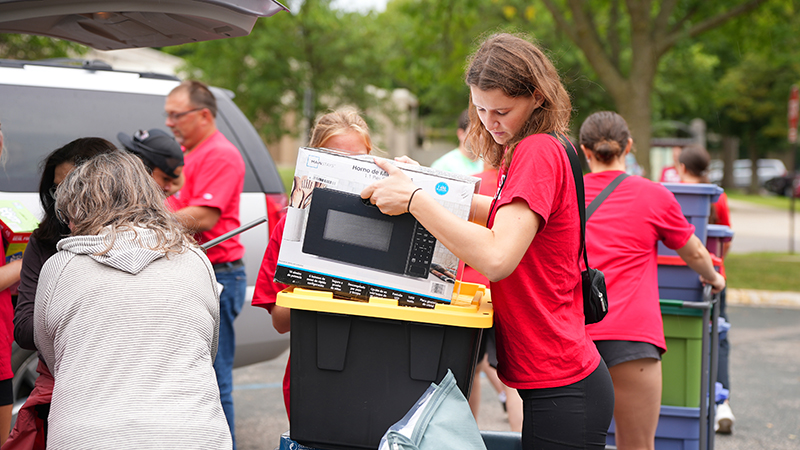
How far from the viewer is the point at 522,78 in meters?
1.96

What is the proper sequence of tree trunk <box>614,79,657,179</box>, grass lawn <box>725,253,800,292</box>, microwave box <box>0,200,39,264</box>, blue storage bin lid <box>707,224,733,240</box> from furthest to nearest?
tree trunk <box>614,79,657,179</box> → grass lawn <box>725,253,800,292</box> → blue storage bin lid <box>707,224,733,240</box> → microwave box <box>0,200,39,264</box>

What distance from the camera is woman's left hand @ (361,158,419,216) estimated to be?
1.88 meters

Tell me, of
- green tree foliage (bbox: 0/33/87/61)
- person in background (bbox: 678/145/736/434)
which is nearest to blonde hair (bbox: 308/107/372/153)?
person in background (bbox: 678/145/736/434)

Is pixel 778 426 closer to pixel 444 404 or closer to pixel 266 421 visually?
pixel 266 421

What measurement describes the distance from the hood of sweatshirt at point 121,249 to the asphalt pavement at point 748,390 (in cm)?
273

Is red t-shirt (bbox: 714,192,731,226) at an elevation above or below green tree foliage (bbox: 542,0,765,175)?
below

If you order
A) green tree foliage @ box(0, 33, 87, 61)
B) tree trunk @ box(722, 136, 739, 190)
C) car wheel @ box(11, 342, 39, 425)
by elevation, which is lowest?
car wheel @ box(11, 342, 39, 425)

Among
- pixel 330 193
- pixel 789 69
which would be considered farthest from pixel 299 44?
pixel 789 69

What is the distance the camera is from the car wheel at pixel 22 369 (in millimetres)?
3506

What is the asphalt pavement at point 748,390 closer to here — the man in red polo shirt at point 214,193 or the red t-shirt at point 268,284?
the man in red polo shirt at point 214,193

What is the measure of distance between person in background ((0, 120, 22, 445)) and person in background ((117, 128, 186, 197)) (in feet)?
2.25

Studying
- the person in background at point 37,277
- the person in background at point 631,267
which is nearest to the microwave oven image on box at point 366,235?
the person in background at point 37,277

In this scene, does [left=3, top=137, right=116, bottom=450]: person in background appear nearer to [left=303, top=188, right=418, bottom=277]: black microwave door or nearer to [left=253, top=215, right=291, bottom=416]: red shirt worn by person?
[left=253, top=215, right=291, bottom=416]: red shirt worn by person

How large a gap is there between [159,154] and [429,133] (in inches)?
1174
